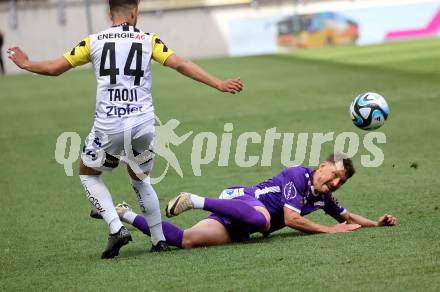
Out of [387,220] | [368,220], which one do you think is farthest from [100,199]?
[387,220]

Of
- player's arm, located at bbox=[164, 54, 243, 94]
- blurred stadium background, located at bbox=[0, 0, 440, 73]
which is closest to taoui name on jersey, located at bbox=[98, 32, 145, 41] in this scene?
player's arm, located at bbox=[164, 54, 243, 94]

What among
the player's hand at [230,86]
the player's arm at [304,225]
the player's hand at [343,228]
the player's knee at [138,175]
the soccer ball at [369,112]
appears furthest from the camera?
the soccer ball at [369,112]

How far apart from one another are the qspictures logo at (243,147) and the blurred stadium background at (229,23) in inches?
1034

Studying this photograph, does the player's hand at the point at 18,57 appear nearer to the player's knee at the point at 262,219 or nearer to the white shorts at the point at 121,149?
the white shorts at the point at 121,149

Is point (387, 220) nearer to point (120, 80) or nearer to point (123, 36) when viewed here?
point (120, 80)

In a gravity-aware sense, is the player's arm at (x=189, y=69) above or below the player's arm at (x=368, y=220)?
above

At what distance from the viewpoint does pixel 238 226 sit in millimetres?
7910

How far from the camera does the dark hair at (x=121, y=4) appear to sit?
748 centimetres

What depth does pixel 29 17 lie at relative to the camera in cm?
4722

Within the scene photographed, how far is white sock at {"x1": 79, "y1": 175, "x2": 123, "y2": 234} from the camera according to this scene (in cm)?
763

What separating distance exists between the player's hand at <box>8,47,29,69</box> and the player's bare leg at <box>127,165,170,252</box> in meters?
1.14

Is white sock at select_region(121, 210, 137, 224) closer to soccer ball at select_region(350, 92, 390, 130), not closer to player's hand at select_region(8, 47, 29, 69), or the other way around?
player's hand at select_region(8, 47, 29, 69)

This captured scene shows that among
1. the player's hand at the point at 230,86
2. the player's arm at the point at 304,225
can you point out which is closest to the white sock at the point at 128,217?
the player's arm at the point at 304,225

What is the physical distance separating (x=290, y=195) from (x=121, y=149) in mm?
1403
